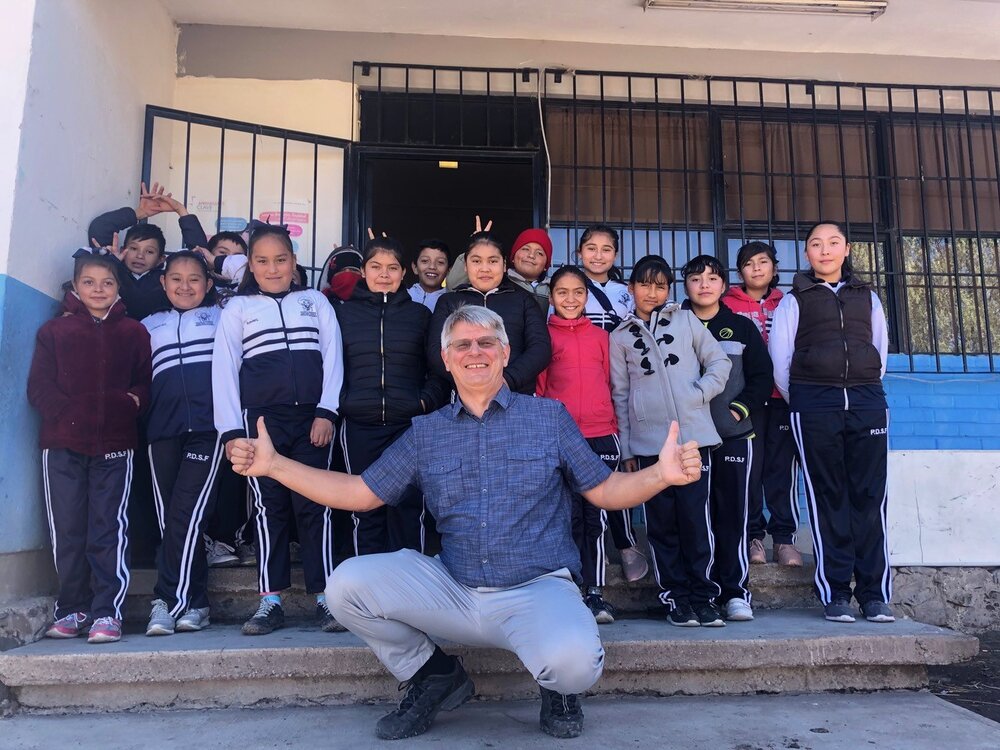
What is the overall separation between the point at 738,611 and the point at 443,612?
153cm

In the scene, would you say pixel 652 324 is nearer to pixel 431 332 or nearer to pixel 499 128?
pixel 431 332

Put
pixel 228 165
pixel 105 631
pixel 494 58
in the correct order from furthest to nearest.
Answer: pixel 494 58
pixel 228 165
pixel 105 631

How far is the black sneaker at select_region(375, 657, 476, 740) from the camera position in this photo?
255 cm

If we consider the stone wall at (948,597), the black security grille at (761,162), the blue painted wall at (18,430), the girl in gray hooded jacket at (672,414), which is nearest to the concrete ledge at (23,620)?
the blue painted wall at (18,430)

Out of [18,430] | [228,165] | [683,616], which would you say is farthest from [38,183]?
[683,616]

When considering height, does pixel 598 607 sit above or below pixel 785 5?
below

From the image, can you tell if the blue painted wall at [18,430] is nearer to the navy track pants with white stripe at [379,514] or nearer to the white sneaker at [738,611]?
the navy track pants with white stripe at [379,514]

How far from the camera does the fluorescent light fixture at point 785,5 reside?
5.20 m

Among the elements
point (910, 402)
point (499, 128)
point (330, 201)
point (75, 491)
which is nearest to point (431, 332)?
point (75, 491)

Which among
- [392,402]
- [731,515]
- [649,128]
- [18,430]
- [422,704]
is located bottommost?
[422,704]

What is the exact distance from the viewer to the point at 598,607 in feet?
11.1

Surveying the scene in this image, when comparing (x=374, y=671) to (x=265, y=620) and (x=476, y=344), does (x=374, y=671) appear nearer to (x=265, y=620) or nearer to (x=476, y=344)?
(x=265, y=620)

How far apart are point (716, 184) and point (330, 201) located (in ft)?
9.33

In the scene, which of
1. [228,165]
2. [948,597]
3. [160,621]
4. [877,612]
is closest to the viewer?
[160,621]
